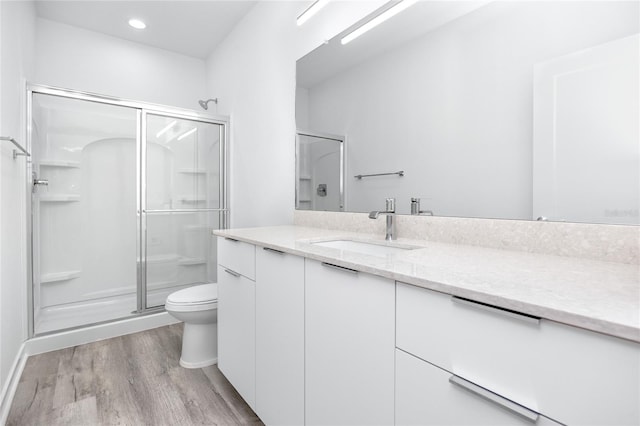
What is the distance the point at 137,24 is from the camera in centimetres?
282

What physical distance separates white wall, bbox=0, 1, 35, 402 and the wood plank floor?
18 cm

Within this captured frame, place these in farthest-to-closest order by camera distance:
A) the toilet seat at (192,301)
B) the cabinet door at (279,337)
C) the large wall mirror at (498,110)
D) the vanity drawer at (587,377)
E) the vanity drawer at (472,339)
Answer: the toilet seat at (192,301) < the cabinet door at (279,337) < the large wall mirror at (498,110) < the vanity drawer at (472,339) < the vanity drawer at (587,377)

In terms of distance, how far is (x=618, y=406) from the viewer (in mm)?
468

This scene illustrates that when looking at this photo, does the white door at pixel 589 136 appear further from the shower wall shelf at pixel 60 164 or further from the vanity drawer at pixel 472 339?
the shower wall shelf at pixel 60 164

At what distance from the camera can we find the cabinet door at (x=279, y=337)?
115cm

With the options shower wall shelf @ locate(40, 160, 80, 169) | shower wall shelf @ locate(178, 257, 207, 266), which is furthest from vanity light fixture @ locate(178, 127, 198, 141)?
shower wall shelf @ locate(178, 257, 207, 266)

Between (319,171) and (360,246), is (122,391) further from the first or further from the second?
(319,171)

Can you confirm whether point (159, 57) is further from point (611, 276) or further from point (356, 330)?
point (611, 276)

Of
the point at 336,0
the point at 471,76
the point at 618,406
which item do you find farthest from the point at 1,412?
the point at 336,0

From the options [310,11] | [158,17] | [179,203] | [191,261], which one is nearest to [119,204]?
[179,203]

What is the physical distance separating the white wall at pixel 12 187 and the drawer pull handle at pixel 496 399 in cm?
201

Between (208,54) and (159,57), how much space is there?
1.58 feet

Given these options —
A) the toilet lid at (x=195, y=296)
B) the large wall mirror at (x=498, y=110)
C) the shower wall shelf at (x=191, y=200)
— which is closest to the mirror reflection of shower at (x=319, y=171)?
the large wall mirror at (x=498, y=110)

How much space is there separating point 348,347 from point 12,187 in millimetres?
2069
